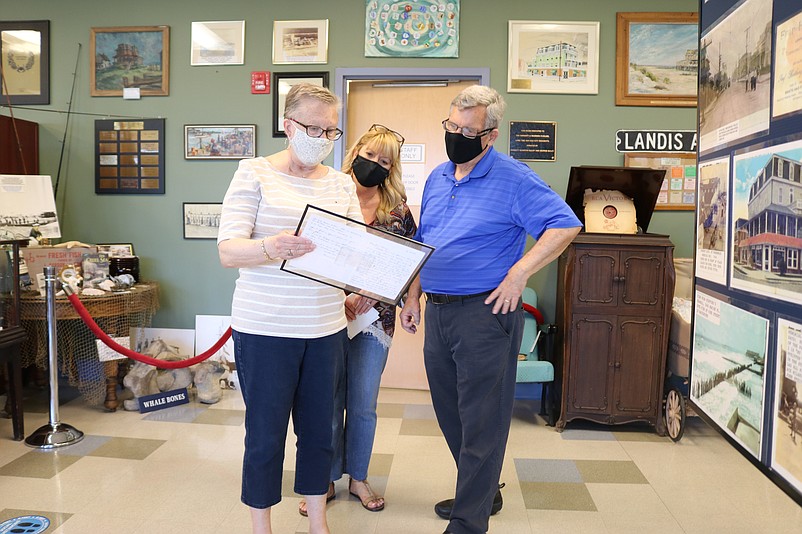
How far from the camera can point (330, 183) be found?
1.98 metres

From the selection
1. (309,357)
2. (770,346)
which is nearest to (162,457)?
(309,357)

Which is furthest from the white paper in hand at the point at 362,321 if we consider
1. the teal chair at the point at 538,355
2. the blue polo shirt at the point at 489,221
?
the teal chair at the point at 538,355

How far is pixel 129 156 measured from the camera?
4.36 metres

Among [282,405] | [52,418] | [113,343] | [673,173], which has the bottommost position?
[52,418]

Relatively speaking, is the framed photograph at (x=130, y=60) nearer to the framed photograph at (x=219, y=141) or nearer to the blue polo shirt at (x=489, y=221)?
the framed photograph at (x=219, y=141)

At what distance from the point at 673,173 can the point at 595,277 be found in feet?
3.60

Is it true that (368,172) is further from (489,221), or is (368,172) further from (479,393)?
(479,393)

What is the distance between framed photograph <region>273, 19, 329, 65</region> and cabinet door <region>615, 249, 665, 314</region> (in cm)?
241

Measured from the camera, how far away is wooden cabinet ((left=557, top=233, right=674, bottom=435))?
3.51 metres

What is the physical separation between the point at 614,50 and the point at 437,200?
8.33ft

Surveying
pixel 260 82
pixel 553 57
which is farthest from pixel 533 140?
pixel 260 82

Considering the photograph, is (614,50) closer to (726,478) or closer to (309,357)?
(726,478)

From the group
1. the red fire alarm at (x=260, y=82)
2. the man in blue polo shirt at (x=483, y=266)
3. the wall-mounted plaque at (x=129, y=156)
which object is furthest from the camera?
the wall-mounted plaque at (x=129, y=156)

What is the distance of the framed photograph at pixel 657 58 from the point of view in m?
4.01
